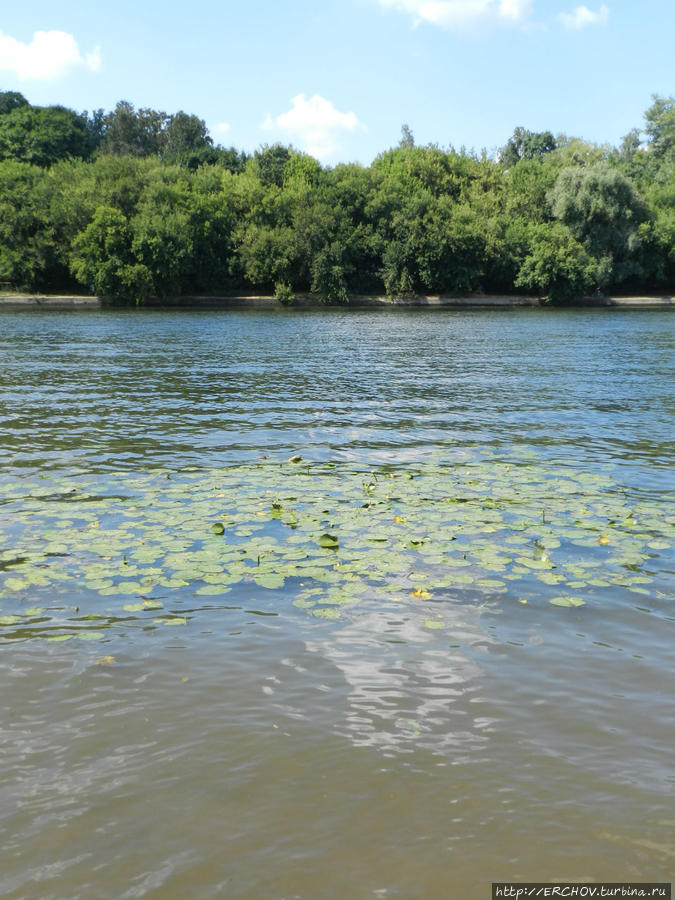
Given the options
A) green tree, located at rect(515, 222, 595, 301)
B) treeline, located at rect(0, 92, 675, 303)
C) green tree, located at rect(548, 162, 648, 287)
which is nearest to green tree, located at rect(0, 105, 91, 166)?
treeline, located at rect(0, 92, 675, 303)

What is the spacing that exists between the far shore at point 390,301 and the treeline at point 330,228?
139cm

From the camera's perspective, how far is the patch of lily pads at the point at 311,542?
744cm

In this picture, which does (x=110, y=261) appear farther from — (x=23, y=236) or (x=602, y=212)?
(x=602, y=212)

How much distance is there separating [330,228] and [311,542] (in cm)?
8489

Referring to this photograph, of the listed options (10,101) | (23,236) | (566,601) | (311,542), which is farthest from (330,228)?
(566,601)

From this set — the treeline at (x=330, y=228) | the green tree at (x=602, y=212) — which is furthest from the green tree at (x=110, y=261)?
the green tree at (x=602, y=212)

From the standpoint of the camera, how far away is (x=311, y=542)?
9000 millimetres

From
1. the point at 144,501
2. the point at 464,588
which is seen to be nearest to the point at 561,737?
the point at 464,588

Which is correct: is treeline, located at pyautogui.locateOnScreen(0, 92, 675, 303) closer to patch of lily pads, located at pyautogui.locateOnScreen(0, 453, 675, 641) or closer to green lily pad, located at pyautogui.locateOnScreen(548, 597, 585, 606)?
patch of lily pads, located at pyautogui.locateOnScreen(0, 453, 675, 641)

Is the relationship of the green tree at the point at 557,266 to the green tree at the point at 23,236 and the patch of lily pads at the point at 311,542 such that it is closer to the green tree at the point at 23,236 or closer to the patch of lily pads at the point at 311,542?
the green tree at the point at 23,236

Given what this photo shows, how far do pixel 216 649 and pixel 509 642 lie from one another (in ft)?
7.94

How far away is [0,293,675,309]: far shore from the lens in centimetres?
7794

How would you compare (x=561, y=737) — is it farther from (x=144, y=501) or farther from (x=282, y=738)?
(x=144, y=501)

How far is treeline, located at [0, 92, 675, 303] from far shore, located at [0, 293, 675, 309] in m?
1.39
